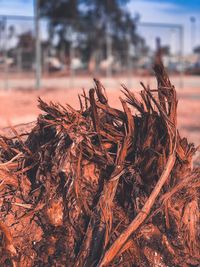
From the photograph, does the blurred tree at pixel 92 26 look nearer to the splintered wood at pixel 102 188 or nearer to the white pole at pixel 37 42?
the white pole at pixel 37 42

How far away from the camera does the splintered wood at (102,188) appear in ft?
12.3

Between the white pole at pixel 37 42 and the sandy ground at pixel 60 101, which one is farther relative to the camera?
the white pole at pixel 37 42

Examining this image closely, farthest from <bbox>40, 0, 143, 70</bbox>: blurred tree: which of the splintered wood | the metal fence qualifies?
the splintered wood

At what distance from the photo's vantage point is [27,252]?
381cm

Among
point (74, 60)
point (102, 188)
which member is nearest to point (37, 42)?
point (74, 60)

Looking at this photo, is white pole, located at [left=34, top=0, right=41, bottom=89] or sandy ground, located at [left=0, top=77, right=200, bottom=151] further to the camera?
white pole, located at [left=34, top=0, right=41, bottom=89]

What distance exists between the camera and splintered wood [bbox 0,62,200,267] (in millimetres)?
3754

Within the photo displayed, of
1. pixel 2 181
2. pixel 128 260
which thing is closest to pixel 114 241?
pixel 128 260

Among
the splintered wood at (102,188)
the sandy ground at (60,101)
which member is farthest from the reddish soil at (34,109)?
the splintered wood at (102,188)

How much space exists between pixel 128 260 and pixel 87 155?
735 millimetres

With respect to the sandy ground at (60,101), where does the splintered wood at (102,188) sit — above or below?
above

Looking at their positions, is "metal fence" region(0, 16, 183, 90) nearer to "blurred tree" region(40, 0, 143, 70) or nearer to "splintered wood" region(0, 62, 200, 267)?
"blurred tree" region(40, 0, 143, 70)

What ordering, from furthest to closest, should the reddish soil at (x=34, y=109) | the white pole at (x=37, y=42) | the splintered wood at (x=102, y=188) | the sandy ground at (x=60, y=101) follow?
the white pole at (x=37, y=42) → the sandy ground at (x=60, y=101) → the reddish soil at (x=34, y=109) → the splintered wood at (x=102, y=188)

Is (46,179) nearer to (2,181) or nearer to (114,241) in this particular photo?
(2,181)
